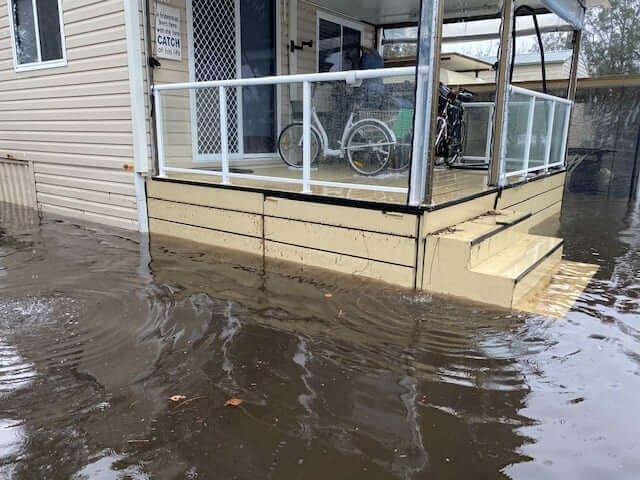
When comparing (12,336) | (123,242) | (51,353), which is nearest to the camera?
(51,353)

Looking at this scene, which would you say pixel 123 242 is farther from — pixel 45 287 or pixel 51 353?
pixel 51 353

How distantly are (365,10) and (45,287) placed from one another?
6.26m

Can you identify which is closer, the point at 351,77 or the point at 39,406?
the point at 39,406

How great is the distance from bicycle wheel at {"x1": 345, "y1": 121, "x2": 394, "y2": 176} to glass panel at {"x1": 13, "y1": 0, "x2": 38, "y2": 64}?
15.9 feet

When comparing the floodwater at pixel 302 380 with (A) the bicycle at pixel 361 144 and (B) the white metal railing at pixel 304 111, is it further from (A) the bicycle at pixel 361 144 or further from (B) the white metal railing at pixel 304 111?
(A) the bicycle at pixel 361 144

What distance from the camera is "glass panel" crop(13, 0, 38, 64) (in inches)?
253

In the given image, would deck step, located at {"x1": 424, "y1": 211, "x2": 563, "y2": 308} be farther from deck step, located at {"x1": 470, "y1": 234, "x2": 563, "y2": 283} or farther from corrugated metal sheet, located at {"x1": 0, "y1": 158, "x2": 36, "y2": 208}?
corrugated metal sheet, located at {"x1": 0, "y1": 158, "x2": 36, "y2": 208}

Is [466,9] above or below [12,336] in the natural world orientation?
above

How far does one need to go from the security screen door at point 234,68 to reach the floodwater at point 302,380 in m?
2.02

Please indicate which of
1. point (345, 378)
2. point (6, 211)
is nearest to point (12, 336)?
point (345, 378)

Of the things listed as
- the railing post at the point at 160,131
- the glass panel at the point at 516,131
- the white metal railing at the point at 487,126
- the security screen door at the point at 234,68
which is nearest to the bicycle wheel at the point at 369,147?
the security screen door at the point at 234,68

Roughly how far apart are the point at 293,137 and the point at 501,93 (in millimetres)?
2053

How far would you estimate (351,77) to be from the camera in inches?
154

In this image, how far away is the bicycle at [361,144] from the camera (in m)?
3.96
